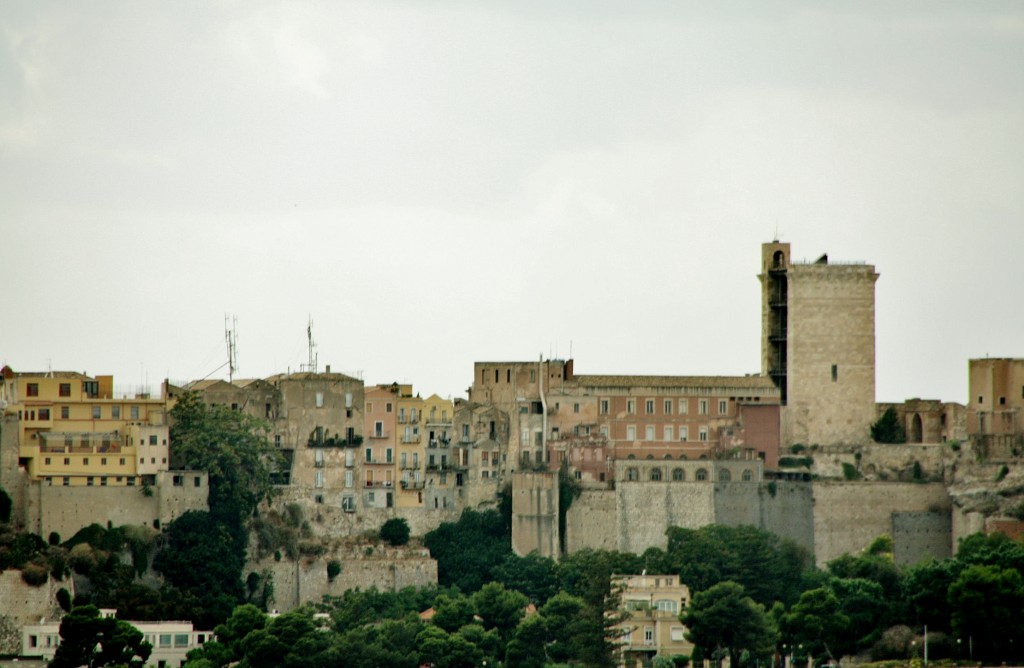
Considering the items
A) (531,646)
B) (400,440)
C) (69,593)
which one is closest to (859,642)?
(531,646)

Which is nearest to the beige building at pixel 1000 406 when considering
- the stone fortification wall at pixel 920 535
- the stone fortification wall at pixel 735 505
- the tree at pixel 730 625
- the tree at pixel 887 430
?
the tree at pixel 887 430

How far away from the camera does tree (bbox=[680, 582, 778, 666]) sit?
105m

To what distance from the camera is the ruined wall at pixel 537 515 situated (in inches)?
4486

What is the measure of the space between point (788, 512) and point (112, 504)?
23636mm

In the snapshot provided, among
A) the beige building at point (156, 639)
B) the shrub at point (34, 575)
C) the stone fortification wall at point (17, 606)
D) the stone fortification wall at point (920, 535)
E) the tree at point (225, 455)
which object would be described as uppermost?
the tree at point (225, 455)

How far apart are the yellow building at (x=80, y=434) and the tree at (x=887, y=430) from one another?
84.6ft

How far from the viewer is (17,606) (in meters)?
105

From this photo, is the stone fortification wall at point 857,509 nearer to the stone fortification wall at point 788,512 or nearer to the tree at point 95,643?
the stone fortification wall at point 788,512

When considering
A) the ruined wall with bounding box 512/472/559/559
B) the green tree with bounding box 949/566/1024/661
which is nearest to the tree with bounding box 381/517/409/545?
the ruined wall with bounding box 512/472/559/559


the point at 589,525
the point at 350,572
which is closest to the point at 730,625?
the point at 589,525

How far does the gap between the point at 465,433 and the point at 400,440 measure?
2.34 m

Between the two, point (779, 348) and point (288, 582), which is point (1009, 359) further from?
point (288, 582)

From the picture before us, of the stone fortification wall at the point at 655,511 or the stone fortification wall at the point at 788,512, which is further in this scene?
the stone fortification wall at the point at 788,512

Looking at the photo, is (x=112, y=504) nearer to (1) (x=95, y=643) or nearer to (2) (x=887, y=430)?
(1) (x=95, y=643)
